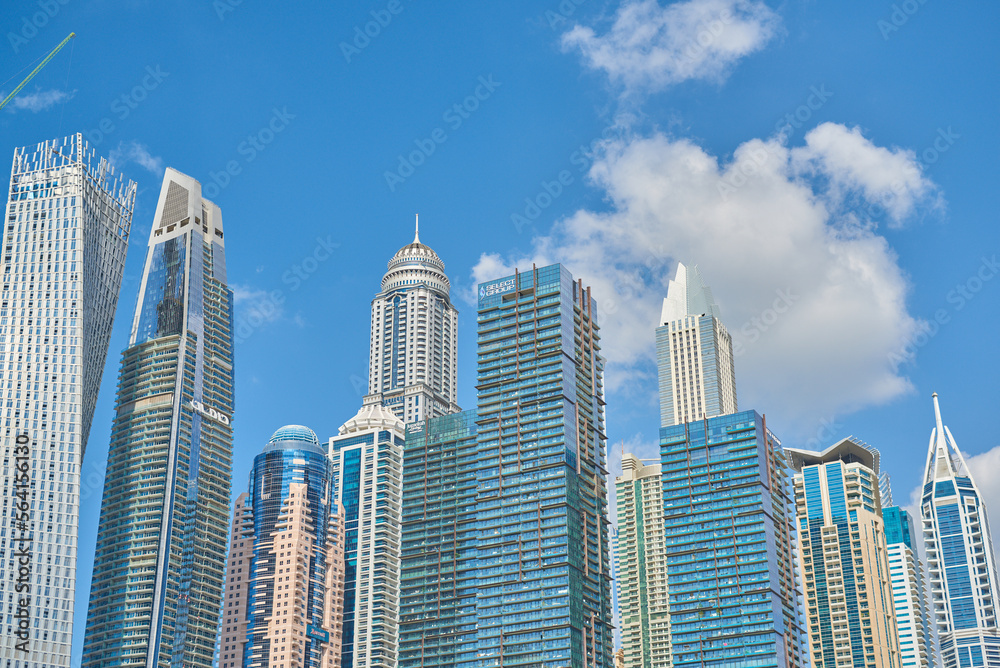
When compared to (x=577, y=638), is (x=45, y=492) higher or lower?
higher

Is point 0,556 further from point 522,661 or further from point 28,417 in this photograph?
point 522,661

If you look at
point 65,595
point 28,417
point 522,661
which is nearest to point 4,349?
point 28,417

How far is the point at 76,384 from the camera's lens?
198m

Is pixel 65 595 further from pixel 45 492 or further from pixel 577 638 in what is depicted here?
pixel 577 638

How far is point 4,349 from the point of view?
200 metres

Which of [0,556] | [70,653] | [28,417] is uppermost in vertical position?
[28,417]

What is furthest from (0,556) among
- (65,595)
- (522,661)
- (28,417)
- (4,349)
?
(522,661)

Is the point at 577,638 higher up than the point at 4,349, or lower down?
lower down

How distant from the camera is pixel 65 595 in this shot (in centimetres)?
18462

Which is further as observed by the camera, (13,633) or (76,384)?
(76,384)

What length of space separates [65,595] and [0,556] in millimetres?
10627

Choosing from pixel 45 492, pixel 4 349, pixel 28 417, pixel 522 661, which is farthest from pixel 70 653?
pixel 522 661

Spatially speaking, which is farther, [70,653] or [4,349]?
[4,349]

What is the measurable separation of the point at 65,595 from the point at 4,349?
4107cm
